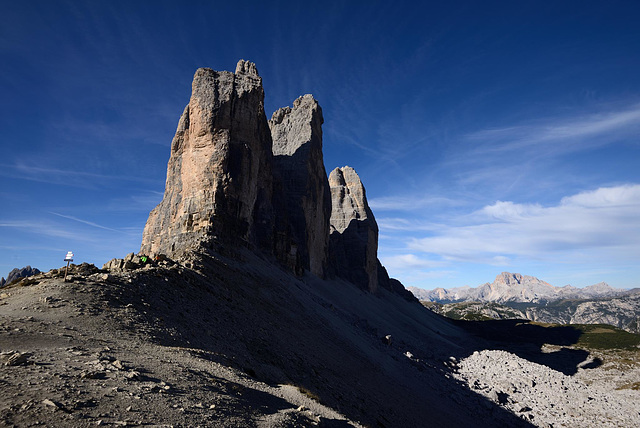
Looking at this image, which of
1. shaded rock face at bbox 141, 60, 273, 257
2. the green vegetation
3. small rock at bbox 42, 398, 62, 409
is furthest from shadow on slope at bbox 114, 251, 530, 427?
the green vegetation

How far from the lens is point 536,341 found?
97938 mm

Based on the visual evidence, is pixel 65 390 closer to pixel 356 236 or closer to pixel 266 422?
pixel 266 422

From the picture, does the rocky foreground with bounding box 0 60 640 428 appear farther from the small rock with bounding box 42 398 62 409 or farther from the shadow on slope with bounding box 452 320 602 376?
the shadow on slope with bounding box 452 320 602 376

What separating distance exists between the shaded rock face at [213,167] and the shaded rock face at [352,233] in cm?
4396

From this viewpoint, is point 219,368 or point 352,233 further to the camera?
point 352,233

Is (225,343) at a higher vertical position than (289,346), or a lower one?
higher

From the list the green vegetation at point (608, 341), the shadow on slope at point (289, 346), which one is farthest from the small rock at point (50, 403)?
the green vegetation at point (608, 341)

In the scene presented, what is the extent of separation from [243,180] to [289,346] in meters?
24.7

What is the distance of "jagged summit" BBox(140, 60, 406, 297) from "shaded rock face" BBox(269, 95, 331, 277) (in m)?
0.21

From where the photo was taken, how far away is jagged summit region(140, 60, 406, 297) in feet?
123

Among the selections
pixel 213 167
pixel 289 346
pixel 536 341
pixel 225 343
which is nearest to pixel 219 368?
pixel 225 343

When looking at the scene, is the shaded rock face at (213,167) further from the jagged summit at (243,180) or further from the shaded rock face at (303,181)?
the shaded rock face at (303,181)

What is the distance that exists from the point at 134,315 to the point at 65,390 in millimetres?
7408

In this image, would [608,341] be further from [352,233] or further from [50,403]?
[50,403]
